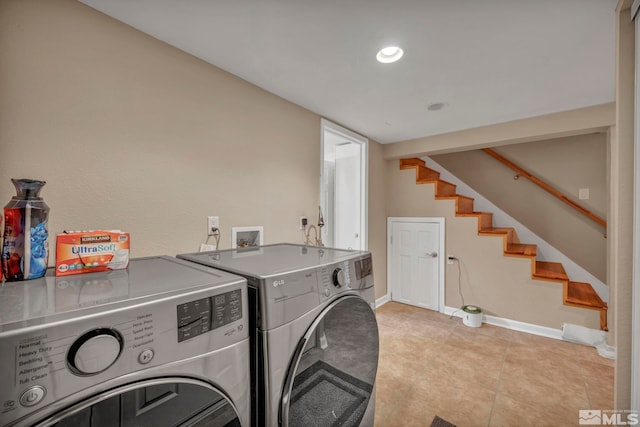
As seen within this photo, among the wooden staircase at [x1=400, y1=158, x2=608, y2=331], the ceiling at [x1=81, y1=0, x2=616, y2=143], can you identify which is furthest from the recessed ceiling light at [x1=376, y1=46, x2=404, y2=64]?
the wooden staircase at [x1=400, y1=158, x2=608, y2=331]

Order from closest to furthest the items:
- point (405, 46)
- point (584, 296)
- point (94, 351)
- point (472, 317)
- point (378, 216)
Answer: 1. point (94, 351)
2. point (405, 46)
3. point (584, 296)
4. point (472, 317)
5. point (378, 216)

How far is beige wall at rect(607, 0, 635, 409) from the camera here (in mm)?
1091

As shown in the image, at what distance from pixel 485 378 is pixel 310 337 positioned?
1.89 m

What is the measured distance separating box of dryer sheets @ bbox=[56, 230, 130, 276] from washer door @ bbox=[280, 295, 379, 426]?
28.1 inches

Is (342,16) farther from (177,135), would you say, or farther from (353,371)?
(353,371)

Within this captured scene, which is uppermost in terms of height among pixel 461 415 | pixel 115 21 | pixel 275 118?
pixel 115 21

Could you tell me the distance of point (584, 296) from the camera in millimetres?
2676

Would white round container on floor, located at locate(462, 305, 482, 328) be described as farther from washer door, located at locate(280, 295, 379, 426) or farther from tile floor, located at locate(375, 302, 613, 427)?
washer door, located at locate(280, 295, 379, 426)

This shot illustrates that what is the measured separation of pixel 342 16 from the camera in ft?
4.00

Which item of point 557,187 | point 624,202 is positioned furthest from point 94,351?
point 557,187

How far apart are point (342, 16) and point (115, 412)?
5.26ft

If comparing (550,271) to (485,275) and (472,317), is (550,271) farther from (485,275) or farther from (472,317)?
(472,317)

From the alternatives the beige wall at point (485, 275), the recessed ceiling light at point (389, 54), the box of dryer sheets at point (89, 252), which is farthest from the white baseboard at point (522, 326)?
the box of dryer sheets at point (89, 252)

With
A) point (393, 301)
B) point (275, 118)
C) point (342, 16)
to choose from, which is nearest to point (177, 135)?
point (275, 118)
